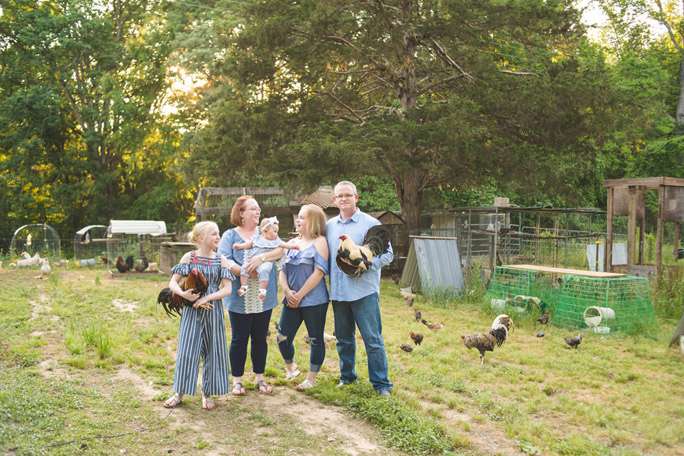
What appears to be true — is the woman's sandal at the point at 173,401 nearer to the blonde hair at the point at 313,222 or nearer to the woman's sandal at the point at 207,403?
the woman's sandal at the point at 207,403

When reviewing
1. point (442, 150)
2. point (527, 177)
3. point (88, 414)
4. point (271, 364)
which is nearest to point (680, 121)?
point (527, 177)

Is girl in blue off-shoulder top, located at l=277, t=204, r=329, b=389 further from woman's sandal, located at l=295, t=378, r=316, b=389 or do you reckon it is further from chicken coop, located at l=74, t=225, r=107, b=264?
chicken coop, located at l=74, t=225, r=107, b=264

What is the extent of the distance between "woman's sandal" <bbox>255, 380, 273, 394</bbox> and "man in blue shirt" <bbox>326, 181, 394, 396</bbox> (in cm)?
89

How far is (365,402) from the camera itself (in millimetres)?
5164

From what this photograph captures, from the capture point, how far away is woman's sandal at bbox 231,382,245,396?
5.45 meters

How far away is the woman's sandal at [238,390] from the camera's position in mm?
5445

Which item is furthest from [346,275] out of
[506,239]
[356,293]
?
[506,239]

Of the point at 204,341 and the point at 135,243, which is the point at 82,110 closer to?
the point at 135,243

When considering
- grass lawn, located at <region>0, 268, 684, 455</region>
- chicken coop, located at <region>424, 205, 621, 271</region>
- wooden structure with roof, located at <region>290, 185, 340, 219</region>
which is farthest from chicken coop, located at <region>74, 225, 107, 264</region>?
grass lawn, located at <region>0, 268, 684, 455</region>

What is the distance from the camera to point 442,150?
1435 cm

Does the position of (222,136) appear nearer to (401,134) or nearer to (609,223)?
(401,134)

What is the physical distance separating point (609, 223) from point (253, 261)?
9413mm

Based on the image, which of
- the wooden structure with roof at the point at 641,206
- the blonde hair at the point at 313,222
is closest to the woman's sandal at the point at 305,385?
the blonde hair at the point at 313,222

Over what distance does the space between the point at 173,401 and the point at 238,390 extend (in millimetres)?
659
